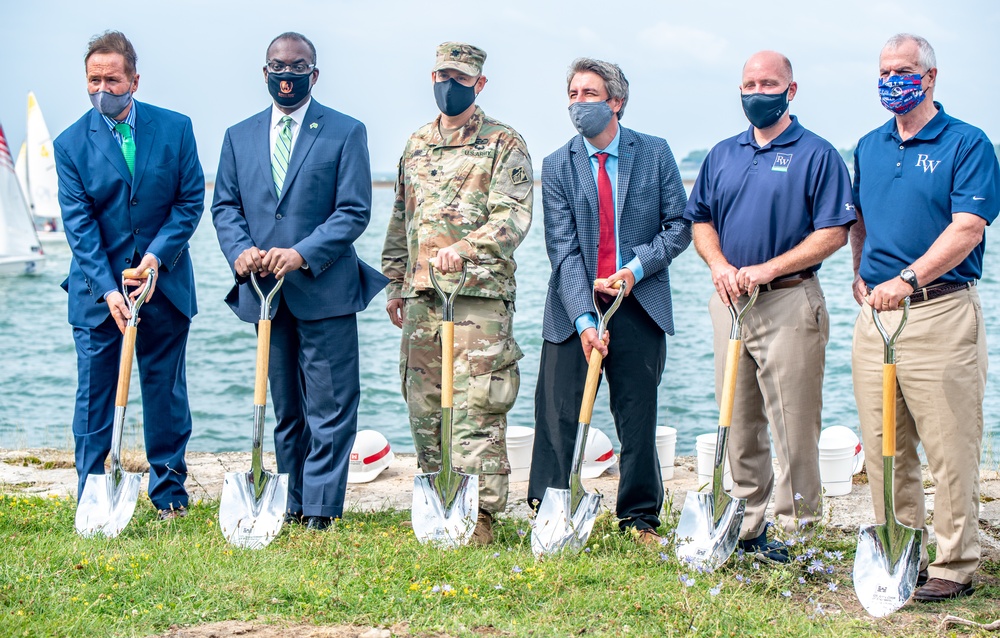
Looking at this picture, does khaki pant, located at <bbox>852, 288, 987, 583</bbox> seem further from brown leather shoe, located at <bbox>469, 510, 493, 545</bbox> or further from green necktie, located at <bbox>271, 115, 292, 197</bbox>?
green necktie, located at <bbox>271, 115, 292, 197</bbox>

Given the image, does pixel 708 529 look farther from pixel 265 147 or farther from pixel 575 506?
pixel 265 147

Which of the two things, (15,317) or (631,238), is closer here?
(631,238)

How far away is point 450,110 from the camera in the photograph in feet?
15.5

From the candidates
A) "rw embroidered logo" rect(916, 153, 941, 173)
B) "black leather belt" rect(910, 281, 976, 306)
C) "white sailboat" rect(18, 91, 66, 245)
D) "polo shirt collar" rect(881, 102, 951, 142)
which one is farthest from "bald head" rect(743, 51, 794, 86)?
"white sailboat" rect(18, 91, 66, 245)

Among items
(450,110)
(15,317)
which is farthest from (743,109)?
(15,317)

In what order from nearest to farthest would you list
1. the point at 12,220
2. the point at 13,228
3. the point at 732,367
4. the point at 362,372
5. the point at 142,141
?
the point at 732,367
the point at 142,141
the point at 362,372
the point at 12,220
the point at 13,228

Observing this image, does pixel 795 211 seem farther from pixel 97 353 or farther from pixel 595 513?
pixel 97 353

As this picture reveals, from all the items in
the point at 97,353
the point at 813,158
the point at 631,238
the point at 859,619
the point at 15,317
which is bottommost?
the point at 15,317

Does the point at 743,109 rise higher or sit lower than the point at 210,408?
higher

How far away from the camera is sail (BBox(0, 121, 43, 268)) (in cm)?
2932

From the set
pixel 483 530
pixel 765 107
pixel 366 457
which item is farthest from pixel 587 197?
pixel 366 457

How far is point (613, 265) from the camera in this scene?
15.4ft

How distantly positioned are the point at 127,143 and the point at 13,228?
31.5 meters

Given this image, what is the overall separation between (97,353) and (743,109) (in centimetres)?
303
